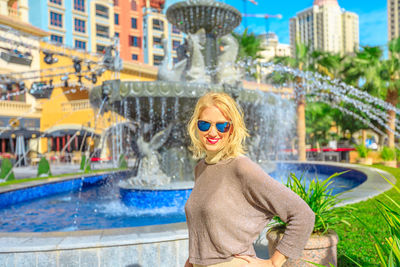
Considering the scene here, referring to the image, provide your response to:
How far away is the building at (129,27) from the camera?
47.6m

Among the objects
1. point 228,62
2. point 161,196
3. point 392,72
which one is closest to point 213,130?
point 161,196

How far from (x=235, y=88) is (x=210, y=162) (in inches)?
266

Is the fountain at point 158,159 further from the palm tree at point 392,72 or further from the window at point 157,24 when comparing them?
the window at point 157,24

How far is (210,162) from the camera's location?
1.87m

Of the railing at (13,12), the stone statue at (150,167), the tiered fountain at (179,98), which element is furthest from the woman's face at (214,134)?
the railing at (13,12)

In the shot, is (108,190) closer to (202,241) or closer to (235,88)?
(235,88)

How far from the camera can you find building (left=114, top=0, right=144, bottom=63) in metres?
47.6

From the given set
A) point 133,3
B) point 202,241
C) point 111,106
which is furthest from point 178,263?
point 133,3

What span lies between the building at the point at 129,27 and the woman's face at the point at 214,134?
4724 centimetres

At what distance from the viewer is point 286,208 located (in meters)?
1.63

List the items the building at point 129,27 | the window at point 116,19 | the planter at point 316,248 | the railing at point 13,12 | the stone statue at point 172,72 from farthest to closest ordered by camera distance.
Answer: the building at point 129,27
the window at point 116,19
the railing at point 13,12
the stone statue at point 172,72
the planter at point 316,248

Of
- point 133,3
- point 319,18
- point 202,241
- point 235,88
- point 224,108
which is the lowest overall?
point 202,241

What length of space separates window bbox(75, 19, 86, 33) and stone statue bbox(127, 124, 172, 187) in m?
37.7

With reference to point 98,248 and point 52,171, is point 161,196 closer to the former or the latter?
point 98,248
